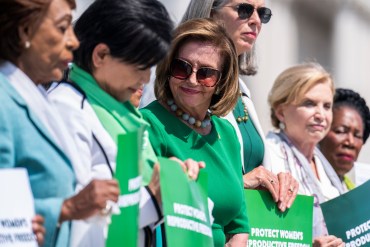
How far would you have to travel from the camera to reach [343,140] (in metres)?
8.21

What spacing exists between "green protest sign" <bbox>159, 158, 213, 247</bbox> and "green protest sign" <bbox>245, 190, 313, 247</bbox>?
→ 1200 mm

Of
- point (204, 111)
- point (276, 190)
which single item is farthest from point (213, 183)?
point (276, 190)

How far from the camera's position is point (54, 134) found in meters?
4.21

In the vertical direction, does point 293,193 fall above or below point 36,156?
above

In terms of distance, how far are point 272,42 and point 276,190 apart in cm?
722

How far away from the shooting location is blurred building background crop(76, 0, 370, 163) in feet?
42.4

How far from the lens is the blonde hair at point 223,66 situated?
17.6ft

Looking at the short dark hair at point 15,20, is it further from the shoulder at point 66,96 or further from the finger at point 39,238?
the finger at point 39,238

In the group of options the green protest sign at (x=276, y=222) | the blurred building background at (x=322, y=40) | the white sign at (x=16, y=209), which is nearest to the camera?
the white sign at (x=16, y=209)

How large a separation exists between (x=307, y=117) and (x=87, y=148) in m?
3.12

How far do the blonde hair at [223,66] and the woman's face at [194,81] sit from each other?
0.08 feet

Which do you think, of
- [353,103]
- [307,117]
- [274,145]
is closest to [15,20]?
[274,145]

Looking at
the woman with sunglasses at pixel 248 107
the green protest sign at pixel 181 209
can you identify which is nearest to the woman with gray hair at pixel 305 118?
the woman with sunglasses at pixel 248 107

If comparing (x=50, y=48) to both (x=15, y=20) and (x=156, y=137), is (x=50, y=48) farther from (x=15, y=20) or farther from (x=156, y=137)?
(x=156, y=137)
